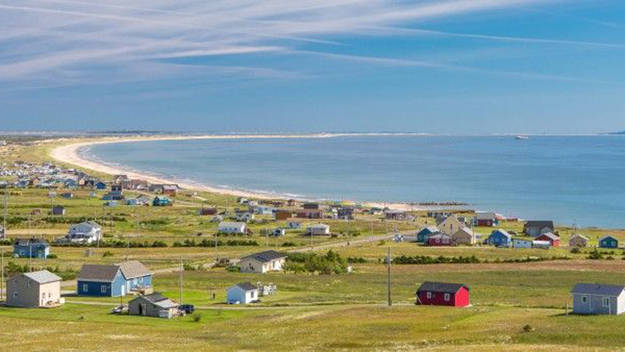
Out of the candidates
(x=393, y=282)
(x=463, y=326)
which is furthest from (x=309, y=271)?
(x=463, y=326)

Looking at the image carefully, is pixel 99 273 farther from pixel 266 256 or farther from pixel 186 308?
pixel 266 256

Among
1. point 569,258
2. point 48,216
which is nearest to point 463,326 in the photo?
point 569,258

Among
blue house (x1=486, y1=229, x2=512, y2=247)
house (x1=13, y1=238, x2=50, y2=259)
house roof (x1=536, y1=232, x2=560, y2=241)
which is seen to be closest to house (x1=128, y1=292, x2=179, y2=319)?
house (x1=13, y1=238, x2=50, y2=259)

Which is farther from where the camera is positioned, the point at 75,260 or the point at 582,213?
the point at 582,213

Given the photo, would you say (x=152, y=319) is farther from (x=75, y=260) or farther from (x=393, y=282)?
(x=75, y=260)

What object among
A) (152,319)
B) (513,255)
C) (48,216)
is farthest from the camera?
(48,216)

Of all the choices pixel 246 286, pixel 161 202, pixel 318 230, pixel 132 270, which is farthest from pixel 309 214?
pixel 246 286

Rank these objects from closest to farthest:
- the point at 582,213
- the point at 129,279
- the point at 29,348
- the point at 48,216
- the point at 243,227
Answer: the point at 29,348
the point at 129,279
the point at 243,227
the point at 48,216
the point at 582,213
